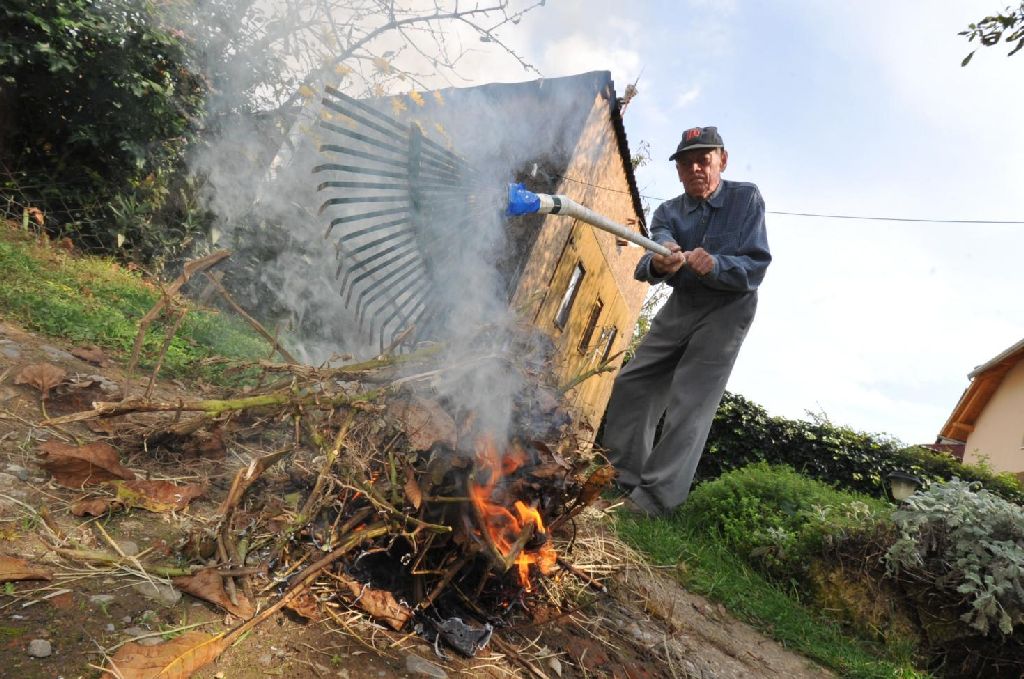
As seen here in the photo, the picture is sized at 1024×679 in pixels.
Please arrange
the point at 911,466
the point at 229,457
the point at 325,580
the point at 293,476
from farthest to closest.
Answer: the point at 911,466, the point at 229,457, the point at 293,476, the point at 325,580

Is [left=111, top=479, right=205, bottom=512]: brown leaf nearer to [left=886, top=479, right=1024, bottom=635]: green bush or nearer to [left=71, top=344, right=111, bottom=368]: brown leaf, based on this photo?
[left=71, top=344, right=111, bottom=368]: brown leaf

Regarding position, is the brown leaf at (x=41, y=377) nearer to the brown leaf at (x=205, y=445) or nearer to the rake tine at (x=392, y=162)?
the brown leaf at (x=205, y=445)

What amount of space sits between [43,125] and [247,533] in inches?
246

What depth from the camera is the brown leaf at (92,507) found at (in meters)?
1.59

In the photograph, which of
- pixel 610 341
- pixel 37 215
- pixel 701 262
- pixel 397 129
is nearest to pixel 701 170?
pixel 701 262

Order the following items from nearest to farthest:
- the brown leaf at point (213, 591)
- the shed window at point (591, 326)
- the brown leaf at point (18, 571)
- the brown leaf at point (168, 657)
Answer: the brown leaf at point (168, 657) → the brown leaf at point (18, 571) → the brown leaf at point (213, 591) → the shed window at point (591, 326)

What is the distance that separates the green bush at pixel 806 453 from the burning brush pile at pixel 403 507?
726 cm

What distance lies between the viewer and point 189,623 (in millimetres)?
1274

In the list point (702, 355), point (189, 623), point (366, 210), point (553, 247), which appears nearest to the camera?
point (189, 623)

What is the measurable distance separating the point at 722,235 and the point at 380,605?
287cm

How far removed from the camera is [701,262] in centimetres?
315

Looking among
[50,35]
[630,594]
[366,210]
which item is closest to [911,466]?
[630,594]

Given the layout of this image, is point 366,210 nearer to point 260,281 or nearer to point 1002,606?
point 260,281

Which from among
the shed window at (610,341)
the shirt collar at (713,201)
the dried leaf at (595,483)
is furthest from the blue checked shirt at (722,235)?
the shed window at (610,341)
